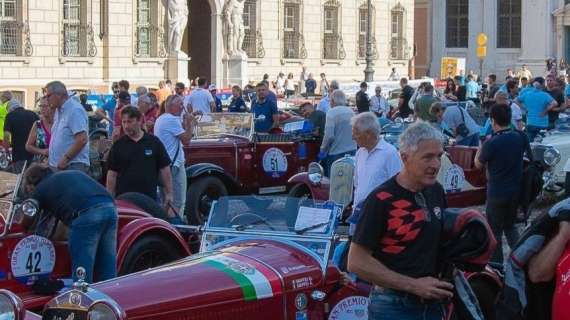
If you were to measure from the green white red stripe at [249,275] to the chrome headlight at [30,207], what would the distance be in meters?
1.94

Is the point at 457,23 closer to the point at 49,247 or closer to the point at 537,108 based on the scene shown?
the point at 537,108

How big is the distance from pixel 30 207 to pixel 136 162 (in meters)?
2.51

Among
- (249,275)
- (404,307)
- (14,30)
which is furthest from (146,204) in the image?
(14,30)

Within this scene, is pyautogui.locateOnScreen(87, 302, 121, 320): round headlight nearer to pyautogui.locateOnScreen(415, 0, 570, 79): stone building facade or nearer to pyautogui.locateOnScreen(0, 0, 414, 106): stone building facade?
pyautogui.locateOnScreen(0, 0, 414, 106): stone building facade

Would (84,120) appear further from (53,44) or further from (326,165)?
(53,44)

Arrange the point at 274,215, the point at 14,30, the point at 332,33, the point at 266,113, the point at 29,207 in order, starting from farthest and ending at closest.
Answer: the point at 332,33
the point at 14,30
the point at 266,113
the point at 29,207
the point at 274,215

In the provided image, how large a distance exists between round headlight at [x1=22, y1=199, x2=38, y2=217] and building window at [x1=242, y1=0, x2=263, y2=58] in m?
29.5

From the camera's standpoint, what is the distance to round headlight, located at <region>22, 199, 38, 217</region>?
7.48 metres

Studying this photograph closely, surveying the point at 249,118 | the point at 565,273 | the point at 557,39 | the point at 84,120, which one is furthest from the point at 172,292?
the point at 557,39

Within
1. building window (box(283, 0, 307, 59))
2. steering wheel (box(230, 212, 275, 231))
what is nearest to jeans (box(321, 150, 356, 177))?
steering wheel (box(230, 212, 275, 231))

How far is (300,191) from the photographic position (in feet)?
43.8

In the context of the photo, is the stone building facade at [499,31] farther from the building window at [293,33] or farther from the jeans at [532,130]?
the jeans at [532,130]

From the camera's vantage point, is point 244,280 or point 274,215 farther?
point 274,215

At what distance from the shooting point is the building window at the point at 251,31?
121 ft
